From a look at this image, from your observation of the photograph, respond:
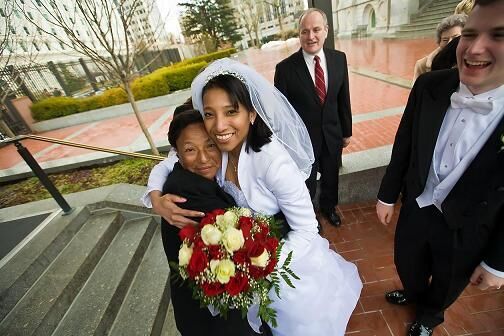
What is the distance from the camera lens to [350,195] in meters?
3.50

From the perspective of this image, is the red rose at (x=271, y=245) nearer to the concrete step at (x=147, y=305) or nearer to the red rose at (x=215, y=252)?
the red rose at (x=215, y=252)

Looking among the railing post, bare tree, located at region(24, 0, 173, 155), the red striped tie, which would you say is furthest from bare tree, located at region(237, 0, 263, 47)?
the railing post

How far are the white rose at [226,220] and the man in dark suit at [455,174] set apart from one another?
1.17 metres

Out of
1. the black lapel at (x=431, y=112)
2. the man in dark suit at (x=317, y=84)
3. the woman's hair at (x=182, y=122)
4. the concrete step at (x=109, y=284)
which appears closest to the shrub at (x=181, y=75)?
the concrete step at (x=109, y=284)

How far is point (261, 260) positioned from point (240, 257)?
0.09 metres

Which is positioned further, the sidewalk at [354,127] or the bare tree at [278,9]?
the bare tree at [278,9]

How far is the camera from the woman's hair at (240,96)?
1.38m

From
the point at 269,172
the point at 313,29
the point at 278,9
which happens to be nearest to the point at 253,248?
the point at 269,172

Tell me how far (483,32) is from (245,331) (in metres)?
1.95

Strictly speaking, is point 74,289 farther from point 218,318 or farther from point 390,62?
point 390,62

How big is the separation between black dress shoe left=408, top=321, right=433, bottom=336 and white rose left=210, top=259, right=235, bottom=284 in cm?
184

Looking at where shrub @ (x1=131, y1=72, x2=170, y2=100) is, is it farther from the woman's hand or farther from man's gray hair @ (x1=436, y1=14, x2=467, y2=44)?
the woman's hand

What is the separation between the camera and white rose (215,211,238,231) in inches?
45.7

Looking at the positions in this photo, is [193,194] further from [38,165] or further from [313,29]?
[38,165]
